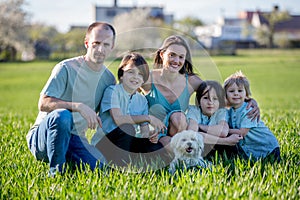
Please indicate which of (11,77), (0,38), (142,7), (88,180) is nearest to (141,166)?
(88,180)

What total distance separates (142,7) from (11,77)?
4968 cm

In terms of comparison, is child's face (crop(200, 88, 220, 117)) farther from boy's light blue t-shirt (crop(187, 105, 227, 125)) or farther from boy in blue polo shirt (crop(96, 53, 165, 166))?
boy in blue polo shirt (crop(96, 53, 165, 166))

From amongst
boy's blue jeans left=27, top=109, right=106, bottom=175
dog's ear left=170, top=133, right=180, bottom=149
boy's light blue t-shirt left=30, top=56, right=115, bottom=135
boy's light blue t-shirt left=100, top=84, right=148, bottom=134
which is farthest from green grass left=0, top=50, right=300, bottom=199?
boy's light blue t-shirt left=100, top=84, right=148, bottom=134

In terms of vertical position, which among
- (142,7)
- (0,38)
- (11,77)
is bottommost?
(11,77)

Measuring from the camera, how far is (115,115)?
173 inches

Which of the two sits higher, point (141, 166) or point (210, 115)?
point (210, 115)

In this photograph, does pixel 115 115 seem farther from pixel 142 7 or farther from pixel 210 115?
pixel 142 7

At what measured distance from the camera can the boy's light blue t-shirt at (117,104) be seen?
444 cm

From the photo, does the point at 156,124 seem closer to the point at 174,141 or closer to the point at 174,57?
the point at 174,141

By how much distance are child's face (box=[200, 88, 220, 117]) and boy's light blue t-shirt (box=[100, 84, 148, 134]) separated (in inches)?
24.9

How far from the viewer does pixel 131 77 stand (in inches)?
177

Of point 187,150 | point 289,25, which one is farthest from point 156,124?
point 289,25

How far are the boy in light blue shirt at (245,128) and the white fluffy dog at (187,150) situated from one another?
0.64 meters

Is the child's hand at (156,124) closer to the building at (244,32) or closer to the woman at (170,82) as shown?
the woman at (170,82)
